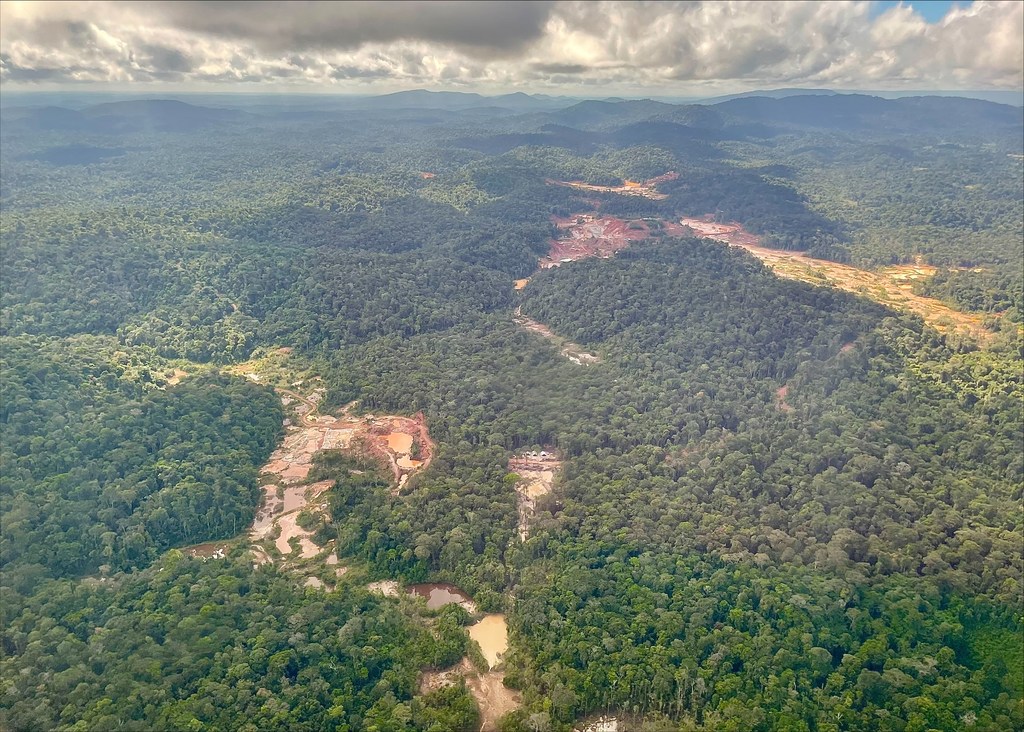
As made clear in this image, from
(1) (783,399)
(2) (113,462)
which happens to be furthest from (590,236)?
(2) (113,462)

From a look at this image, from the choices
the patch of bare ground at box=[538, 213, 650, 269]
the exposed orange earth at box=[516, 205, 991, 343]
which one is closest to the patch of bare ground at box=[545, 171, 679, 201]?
the exposed orange earth at box=[516, 205, 991, 343]

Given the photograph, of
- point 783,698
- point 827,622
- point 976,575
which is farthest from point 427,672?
point 976,575

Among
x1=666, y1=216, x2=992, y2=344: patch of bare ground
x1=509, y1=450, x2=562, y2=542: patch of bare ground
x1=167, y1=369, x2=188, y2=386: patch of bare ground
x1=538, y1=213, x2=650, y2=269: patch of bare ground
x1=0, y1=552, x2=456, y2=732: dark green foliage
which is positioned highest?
x1=0, y1=552, x2=456, y2=732: dark green foliage

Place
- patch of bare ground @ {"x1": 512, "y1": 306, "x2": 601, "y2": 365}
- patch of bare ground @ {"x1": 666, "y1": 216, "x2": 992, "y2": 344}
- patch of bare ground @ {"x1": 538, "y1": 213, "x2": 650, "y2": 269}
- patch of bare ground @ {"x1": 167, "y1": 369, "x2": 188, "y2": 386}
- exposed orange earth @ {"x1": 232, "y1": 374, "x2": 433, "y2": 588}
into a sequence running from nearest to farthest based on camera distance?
exposed orange earth @ {"x1": 232, "y1": 374, "x2": 433, "y2": 588}, patch of bare ground @ {"x1": 167, "y1": 369, "x2": 188, "y2": 386}, patch of bare ground @ {"x1": 512, "y1": 306, "x2": 601, "y2": 365}, patch of bare ground @ {"x1": 666, "y1": 216, "x2": 992, "y2": 344}, patch of bare ground @ {"x1": 538, "y1": 213, "x2": 650, "y2": 269}

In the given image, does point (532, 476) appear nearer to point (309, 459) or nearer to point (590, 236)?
point (309, 459)

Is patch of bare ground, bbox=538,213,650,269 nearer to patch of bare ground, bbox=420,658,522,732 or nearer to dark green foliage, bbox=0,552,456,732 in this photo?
dark green foliage, bbox=0,552,456,732

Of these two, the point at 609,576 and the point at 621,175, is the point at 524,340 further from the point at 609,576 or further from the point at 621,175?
the point at 621,175
